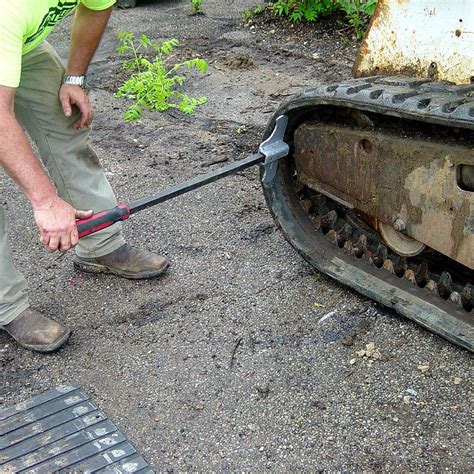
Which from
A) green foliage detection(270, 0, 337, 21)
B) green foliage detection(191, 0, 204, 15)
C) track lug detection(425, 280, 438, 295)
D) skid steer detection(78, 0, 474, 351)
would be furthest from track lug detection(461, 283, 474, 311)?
green foliage detection(191, 0, 204, 15)

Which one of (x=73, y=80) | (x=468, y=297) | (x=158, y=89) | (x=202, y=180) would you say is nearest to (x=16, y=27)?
(x=73, y=80)

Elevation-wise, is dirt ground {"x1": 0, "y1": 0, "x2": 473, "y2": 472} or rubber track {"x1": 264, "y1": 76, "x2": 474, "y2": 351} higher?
rubber track {"x1": 264, "y1": 76, "x2": 474, "y2": 351}

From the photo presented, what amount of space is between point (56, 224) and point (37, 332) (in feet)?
2.28

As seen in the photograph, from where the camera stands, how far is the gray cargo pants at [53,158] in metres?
3.15

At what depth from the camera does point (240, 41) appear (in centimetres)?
Answer: 680

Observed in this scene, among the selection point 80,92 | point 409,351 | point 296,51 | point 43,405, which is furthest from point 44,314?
point 296,51

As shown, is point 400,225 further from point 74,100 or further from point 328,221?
point 74,100

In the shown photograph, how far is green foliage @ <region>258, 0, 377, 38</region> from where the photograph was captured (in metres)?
6.47

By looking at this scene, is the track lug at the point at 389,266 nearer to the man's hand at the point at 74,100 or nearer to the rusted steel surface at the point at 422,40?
the rusted steel surface at the point at 422,40

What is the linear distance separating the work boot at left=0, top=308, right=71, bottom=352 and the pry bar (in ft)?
1.72

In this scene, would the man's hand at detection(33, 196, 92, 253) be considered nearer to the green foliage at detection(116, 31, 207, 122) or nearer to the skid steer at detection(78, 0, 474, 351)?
the skid steer at detection(78, 0, 474, 351)

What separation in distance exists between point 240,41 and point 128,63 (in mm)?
1133

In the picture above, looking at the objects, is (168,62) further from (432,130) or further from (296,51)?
(432,130)

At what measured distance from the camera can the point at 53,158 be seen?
3.35m
